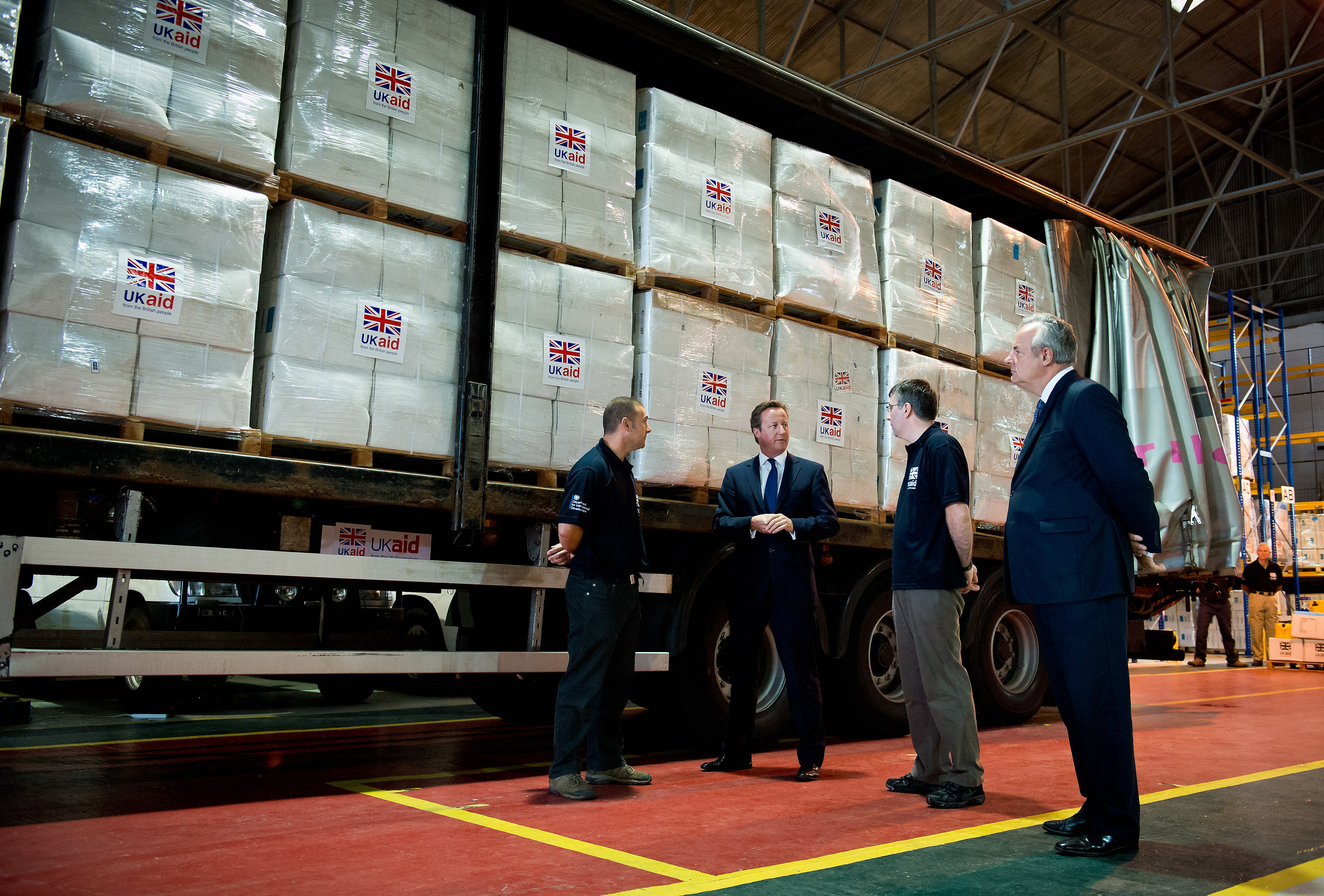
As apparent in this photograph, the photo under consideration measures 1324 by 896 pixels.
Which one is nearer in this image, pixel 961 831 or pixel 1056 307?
pixel 961 831

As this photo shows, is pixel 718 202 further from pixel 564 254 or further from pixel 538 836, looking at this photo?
pixel 538 836

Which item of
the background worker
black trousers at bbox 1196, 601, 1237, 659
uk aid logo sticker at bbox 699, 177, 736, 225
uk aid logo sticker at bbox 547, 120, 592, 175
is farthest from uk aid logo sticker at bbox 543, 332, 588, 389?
black trousers at bbox 1196, 601, 1237, 659

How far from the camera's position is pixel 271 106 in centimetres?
416

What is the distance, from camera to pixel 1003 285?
7238mm

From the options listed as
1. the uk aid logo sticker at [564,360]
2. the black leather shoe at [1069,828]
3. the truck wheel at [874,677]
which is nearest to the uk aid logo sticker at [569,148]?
the uk aid logo sticker at [564,360]

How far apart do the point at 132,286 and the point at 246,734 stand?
142 inches

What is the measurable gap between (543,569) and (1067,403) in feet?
8.09

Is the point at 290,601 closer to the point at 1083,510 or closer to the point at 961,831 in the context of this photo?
the point at 961,831

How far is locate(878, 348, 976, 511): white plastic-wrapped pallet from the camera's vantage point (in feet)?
20.7

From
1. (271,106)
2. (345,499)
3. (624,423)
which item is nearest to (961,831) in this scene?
(624,423)

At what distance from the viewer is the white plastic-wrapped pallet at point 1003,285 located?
710cm

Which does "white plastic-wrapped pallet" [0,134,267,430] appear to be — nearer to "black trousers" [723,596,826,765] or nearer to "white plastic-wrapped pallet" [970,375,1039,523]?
"black trousers" [723,596,826,765]

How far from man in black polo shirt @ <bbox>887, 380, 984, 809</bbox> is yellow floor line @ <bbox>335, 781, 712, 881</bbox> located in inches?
61.9

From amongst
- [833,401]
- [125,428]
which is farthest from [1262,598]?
[125,428]
